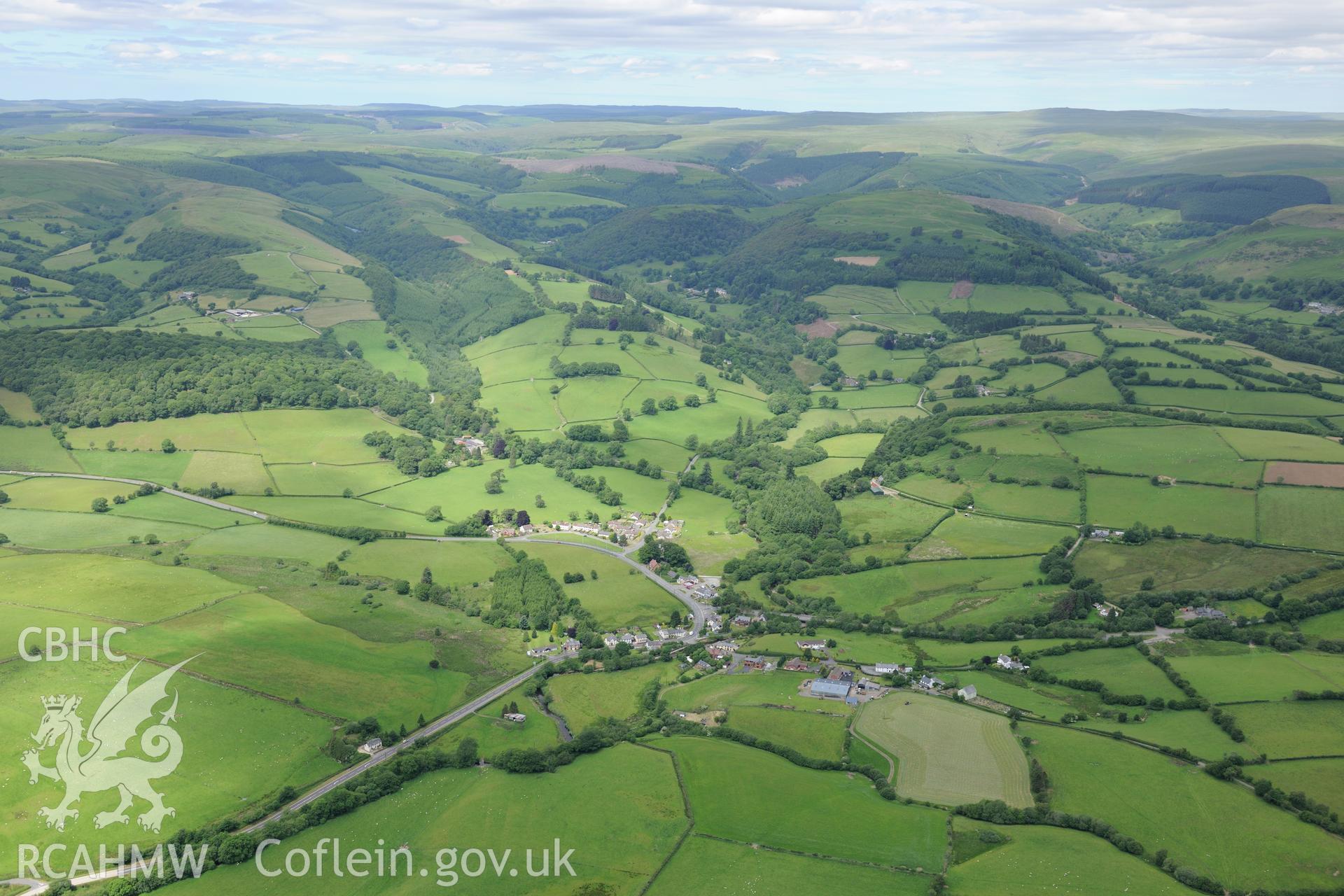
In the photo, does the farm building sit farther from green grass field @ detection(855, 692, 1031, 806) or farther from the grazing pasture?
the grazing pasture

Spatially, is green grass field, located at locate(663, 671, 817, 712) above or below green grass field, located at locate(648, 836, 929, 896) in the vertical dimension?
below

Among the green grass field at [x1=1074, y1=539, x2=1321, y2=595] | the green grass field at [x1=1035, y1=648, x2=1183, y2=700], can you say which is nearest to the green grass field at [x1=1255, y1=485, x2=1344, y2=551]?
the green grass field at [x1=1074, y1=539, x2=1321, y2=595]

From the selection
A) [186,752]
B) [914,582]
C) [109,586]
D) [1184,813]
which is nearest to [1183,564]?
[914,582]

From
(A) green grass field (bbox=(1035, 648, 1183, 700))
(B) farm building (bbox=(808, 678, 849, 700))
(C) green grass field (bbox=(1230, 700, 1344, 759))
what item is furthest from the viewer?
(B) farm building (bbox=(808, 678, 849, 700))

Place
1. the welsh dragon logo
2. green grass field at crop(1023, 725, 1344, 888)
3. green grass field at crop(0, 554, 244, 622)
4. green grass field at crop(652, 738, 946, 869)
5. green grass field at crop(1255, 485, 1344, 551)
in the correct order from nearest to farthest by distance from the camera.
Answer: green grass field at crop(1023, 725, 1344, 888), green grass field at crop(652, 738, 946, 869), the welsh dragon logo, green grass field at crop(0, 554, 244, 622), green grass field at crop(1255, 485, 1344, 551)

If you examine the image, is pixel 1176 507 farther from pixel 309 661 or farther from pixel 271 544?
pixel 271 544

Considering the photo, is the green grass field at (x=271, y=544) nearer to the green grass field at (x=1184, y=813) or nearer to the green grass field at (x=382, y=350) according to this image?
the green grass field at (x=382, y=350)
